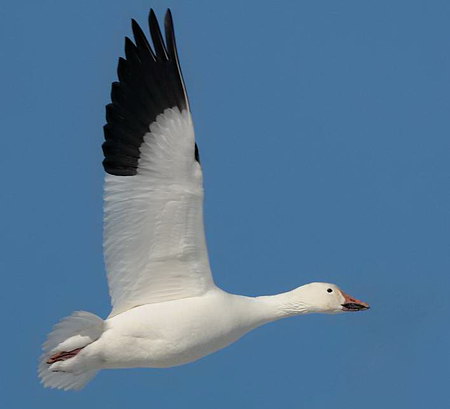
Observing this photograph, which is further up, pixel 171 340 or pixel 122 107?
pixel 122 107

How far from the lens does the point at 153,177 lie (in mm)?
13891

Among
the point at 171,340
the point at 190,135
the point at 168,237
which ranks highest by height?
the point at 190,135

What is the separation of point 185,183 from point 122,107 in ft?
2.88

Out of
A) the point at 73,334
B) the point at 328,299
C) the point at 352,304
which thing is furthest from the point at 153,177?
the point at 352,304

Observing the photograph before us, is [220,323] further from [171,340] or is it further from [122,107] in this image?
[122,107]

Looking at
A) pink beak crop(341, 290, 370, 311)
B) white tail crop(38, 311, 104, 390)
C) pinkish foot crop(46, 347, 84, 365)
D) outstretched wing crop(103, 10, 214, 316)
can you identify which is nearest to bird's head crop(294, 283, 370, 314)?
pink beak crop(341, 290, 370, 311)

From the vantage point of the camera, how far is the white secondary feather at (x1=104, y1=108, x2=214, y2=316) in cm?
1383

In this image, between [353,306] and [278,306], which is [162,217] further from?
[353,306]

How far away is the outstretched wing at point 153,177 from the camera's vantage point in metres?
13.9

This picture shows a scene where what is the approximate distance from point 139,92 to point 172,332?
6.81ft

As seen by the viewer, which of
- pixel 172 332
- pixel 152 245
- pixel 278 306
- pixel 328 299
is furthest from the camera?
pixel 328 299

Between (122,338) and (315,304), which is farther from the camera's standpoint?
(315,304)

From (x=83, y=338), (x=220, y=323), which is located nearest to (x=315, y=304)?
(x=220, y=323)

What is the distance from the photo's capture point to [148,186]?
13.9m
